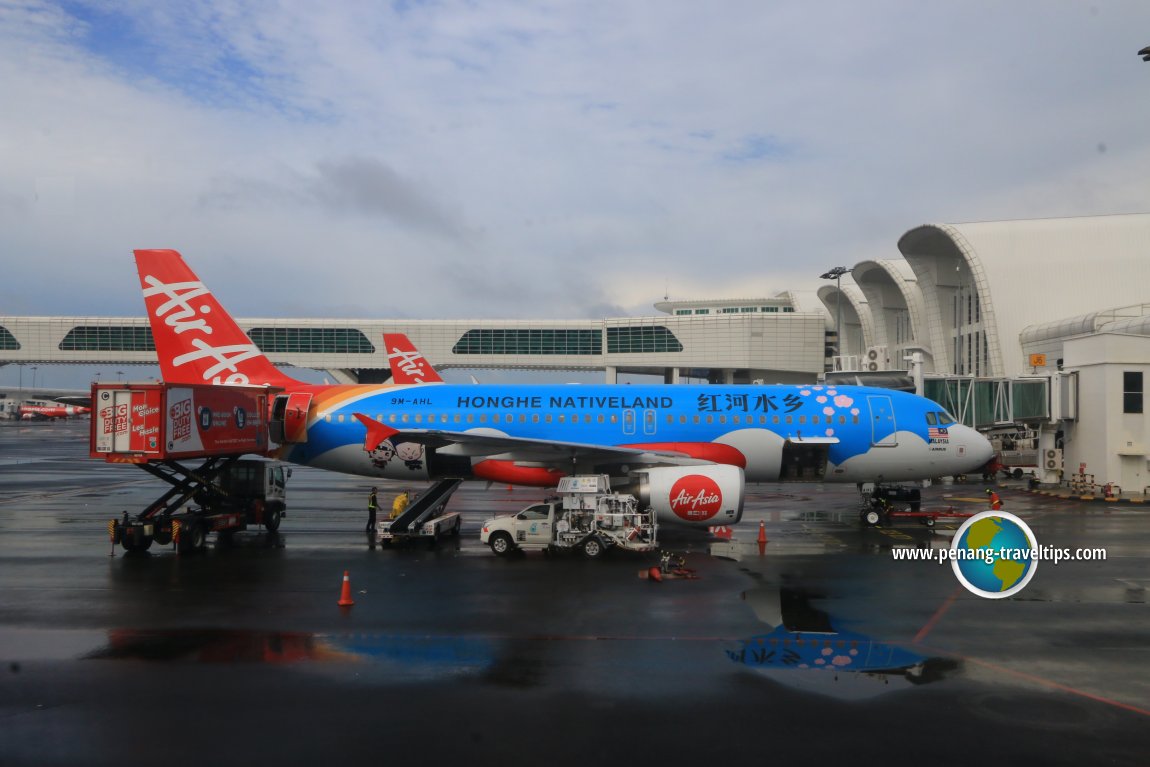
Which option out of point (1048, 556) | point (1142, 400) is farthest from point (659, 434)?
point (1142, 400)

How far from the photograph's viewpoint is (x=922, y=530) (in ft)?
83.5

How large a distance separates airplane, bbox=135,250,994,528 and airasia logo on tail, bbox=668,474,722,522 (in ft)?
12.8

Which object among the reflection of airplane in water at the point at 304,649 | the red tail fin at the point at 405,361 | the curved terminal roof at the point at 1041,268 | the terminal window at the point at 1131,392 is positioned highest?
the curved terminal roof at the point at 1041,268

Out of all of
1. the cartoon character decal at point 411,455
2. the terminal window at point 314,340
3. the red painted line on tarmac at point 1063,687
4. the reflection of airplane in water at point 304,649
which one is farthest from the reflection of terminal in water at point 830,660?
the terminal window at point 314,340

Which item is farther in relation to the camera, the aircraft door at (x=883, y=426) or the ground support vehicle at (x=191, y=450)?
the aircraft door at (x=883, y=426)

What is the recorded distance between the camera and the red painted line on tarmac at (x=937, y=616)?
13583 millimetres

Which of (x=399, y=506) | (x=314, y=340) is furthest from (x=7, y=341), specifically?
(x=399, y=506)

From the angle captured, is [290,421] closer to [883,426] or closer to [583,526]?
[583,526]

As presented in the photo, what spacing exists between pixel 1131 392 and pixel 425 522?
3055cm

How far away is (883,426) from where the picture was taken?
25719mm

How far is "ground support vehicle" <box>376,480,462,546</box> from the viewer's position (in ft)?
75.3

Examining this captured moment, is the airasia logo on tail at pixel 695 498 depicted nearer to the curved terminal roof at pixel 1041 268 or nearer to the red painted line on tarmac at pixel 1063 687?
the red painted line on tarmac at pixel 1063 687

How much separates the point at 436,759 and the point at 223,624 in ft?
23.6

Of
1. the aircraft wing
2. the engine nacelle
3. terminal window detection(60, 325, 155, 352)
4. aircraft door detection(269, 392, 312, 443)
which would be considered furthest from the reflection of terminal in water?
terminal window detection(60, 325, 155, 352)
